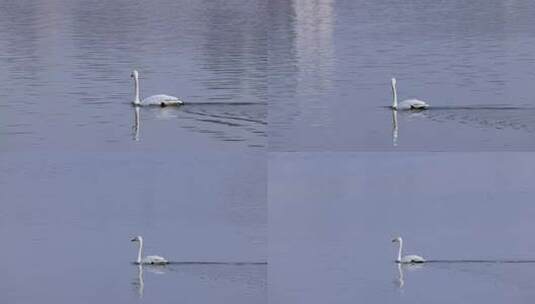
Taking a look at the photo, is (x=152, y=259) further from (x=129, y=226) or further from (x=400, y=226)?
(x=400, y=226)

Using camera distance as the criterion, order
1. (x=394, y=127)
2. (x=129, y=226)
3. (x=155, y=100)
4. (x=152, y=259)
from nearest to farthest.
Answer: (x=152, y=259), (x=129, y=226), (x=394, y=127), (x=155, y=100)

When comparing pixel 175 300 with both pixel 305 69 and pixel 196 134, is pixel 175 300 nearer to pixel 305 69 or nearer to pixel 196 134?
pixel 196 134

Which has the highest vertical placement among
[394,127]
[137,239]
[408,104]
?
[408,104]

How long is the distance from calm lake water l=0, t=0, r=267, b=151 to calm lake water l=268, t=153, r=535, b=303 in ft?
1.41

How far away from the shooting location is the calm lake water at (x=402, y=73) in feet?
28.2

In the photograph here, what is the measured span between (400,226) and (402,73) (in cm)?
177

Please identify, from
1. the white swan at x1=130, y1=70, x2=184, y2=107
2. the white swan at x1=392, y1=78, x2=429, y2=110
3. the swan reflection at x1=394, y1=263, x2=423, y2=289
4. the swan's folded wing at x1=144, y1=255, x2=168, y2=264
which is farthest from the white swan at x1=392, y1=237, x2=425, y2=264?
the white swan at x1=130, y1=70, x2=184, y2=107

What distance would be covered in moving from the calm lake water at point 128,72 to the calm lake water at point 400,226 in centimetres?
43

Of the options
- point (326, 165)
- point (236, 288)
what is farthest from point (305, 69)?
point (236, 288)

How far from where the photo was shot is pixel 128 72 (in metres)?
9.56

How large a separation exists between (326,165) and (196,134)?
24.4 inches

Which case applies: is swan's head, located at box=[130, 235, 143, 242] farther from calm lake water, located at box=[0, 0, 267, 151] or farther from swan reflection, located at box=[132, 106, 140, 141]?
swan reflection, located at box=[132, 106, 140, 141]

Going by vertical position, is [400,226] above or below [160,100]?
below

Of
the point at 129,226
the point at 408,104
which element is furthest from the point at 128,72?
the point at 129,226
